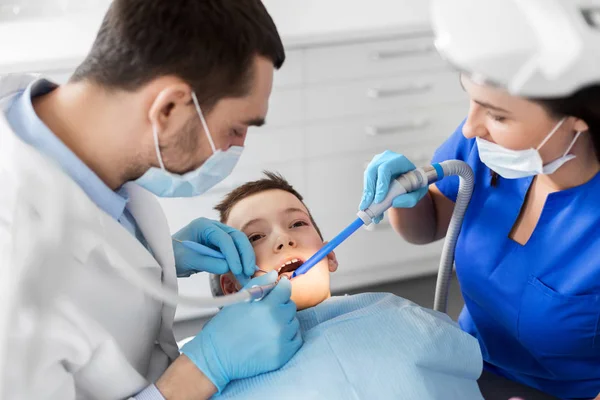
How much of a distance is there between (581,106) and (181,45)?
2.20 feet

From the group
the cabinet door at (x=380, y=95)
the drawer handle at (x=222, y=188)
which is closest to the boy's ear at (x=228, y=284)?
the drawer handle at (x=222, y=188)

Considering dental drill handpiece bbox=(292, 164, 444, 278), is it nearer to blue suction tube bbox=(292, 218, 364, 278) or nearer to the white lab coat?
blue suction tube bbox=(292, 218, 364, 278)

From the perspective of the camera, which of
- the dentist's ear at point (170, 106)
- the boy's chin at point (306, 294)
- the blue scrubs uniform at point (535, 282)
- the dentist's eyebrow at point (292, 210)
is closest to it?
the dentist's ear at point (170, 106)

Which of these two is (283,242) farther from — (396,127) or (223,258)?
(396,127)

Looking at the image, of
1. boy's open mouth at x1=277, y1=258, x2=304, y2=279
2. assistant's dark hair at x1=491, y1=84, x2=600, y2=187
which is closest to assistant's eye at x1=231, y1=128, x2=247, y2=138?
boy's open mouth at x1=277, y1=258, x2=304, y2=279

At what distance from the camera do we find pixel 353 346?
4.36ft

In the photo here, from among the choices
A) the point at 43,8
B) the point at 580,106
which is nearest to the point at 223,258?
the point at 580,106

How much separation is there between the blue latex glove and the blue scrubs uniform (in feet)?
1.48

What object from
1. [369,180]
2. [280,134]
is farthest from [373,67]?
[369,180]

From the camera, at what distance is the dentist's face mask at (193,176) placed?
1.24 metres

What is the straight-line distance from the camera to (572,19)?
3.26 ft

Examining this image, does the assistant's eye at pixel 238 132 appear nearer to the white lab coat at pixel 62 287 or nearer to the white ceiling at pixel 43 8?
the white lab coat at pixel 62 287

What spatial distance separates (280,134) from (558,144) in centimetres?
137

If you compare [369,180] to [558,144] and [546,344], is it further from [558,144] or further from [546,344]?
[546,344]
